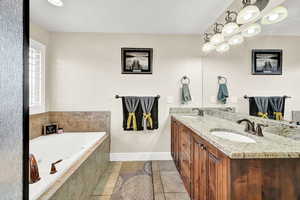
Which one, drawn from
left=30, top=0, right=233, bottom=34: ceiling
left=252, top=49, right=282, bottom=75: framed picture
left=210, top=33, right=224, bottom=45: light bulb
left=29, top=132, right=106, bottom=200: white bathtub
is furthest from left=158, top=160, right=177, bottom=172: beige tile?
left=30, top=0, right=233, bottom=34: ceiling

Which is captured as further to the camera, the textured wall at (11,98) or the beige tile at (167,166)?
the beige tile at (167,166)

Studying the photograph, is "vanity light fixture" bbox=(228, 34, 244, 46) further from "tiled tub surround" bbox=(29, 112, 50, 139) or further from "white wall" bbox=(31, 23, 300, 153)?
"tiled tub surround" bbox=(29, 112, 50, 139)

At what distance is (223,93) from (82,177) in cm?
217

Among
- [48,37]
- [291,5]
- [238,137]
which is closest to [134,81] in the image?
[48,37]

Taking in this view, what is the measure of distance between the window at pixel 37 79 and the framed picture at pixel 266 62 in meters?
3.17

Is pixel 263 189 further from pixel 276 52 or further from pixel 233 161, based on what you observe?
pixel 276 52

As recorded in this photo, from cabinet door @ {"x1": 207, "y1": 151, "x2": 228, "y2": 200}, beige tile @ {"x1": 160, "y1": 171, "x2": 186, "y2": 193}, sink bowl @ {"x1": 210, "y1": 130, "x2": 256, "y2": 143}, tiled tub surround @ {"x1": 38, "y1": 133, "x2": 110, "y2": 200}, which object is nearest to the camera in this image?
cabinet door @ {"x1": 207, "y1": 151, "x2": 228, "y2": 200}

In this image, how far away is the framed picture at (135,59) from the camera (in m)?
2.82

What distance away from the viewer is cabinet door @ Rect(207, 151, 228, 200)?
0.96 metres

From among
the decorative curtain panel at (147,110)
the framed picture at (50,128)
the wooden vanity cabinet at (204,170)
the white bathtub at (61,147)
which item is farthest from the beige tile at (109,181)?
the framed picture at (50,128)

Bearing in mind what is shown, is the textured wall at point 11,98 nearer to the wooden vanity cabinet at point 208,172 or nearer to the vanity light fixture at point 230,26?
the wooden vanity cabinet at point 208,172

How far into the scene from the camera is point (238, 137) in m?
1.43

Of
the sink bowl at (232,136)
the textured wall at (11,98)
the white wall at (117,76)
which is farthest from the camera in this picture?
the white wall at (117,76)

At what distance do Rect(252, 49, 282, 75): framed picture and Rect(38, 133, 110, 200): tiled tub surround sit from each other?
212 centimetres
